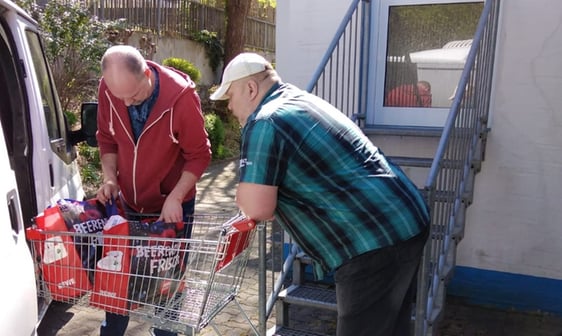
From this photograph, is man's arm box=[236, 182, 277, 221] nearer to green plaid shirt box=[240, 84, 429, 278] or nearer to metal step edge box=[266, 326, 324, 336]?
green plaid shirt box=[240, 84, 429, 278]

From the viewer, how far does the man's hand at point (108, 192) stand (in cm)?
281

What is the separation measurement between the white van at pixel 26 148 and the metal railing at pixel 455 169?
2.09 m

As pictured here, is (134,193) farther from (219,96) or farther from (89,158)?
(89,158)

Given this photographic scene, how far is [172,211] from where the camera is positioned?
8.84 ft

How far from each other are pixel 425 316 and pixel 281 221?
1.44m

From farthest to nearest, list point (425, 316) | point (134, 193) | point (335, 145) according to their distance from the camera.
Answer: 1. point (425, 316)
2. point (134, 193)
3. point (335, 145)

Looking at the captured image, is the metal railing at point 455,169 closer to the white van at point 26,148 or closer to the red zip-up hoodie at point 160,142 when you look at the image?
the red zip-up hoodie at point 160,142

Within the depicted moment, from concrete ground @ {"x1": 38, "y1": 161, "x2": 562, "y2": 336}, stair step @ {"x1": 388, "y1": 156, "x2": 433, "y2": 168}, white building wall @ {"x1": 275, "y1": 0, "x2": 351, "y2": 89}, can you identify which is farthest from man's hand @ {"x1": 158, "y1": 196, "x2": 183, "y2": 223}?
white building wall @ {"x1": 275, "y1": 0, "x2": 351, "y2": 89}

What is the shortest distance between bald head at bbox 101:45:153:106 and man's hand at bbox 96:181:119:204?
0.54m

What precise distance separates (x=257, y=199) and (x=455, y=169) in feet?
6.72

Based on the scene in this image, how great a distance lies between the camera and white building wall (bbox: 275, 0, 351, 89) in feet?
16.1

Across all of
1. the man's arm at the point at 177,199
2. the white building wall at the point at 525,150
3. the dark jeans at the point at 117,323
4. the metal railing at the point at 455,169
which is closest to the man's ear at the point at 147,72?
the man's arm at the point at 177,199

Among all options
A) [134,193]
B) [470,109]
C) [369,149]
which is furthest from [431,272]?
[134,193]

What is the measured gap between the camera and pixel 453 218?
3648 millimetres
